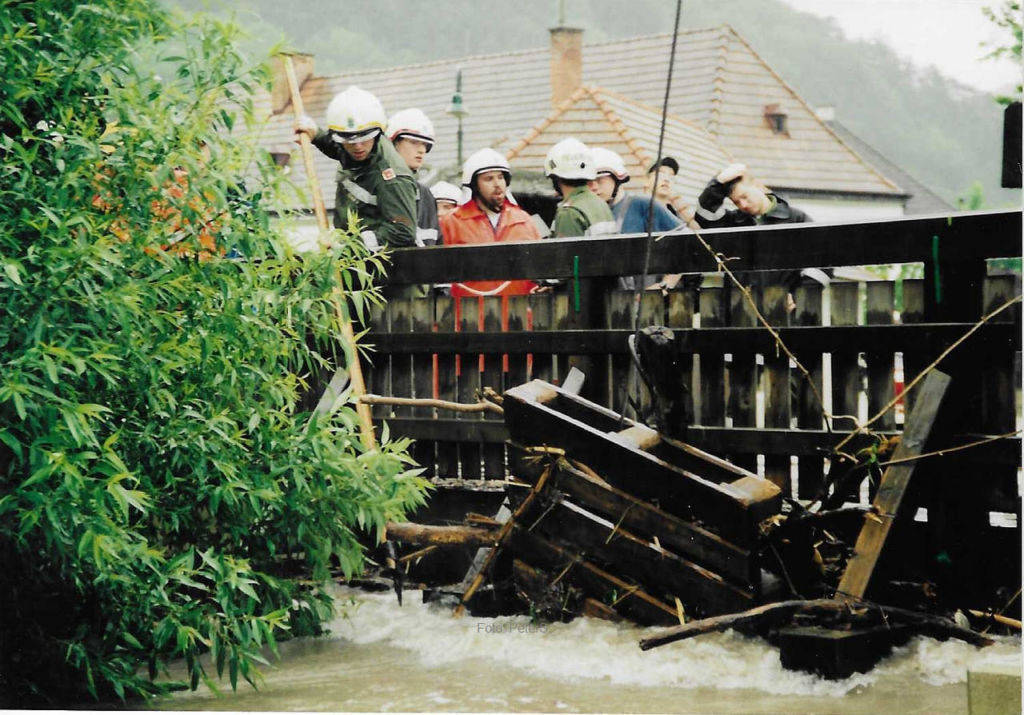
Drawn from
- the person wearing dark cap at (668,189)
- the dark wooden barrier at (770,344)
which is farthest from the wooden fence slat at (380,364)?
the person wearing dark cap at (668,189)

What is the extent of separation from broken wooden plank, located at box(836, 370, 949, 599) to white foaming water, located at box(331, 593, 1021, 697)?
0.26m

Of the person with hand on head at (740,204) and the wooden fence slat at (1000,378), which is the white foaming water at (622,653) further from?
the person with hand on head at (740,204)

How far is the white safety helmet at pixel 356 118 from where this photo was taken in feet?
21.3

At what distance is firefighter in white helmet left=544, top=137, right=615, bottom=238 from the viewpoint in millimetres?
6919

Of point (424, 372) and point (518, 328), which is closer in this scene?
point (518, 328)

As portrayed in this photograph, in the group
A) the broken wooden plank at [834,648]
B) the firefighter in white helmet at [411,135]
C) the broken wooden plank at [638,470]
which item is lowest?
the broken wooden plank at [834,648]

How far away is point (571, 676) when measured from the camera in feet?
14.8

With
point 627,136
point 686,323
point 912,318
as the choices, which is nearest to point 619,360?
point 686,323

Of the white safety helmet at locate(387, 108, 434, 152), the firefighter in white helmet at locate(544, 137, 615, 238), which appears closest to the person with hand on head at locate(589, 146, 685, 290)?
the firefighter in white helmet at locate(544, 137, 615, 238)

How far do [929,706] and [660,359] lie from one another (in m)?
1.34

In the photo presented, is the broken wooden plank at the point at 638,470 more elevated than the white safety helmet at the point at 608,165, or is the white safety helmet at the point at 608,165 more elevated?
the white safety helmet at the point at 608,165

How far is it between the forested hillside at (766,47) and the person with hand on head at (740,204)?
546 millimetres

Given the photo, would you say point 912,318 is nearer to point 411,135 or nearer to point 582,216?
point 582,216

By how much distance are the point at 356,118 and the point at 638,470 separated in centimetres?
265
